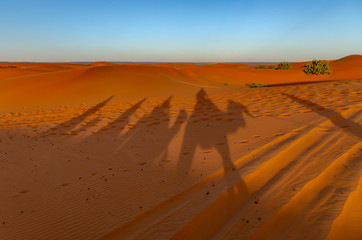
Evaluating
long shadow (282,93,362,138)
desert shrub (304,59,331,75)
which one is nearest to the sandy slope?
long shadow (282,93,362,138)

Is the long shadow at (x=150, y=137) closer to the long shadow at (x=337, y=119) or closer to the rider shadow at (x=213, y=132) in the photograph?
the rider shadow at (x=213, y=132)

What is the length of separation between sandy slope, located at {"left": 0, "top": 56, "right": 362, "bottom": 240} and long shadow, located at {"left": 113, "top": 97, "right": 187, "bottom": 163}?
28 mm

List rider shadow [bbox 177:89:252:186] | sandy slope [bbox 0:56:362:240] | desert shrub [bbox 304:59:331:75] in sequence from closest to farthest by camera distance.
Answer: sandy slope [bbox 0:56:362:240], rider shadow [bbox 177:89:252:186], desert shrub [bbox 304:59:331:75]

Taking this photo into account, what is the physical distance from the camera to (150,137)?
579 cm

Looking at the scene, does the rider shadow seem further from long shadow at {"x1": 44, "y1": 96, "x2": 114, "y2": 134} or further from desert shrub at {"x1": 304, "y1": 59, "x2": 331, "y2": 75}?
desert shrub at {"x1": 304, "y1": 59, "x2": 331, "y2": 75}

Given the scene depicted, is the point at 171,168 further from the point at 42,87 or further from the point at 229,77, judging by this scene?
the point at 229,77

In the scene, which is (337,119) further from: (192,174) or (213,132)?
(192,174)

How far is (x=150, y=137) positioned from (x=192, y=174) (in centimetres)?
232

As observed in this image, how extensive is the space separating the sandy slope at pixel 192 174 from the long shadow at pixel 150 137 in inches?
1.1

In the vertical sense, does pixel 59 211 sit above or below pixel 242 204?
below

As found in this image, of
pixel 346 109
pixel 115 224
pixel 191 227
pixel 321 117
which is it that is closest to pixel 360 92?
pixel 346 109

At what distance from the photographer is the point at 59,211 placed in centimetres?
301

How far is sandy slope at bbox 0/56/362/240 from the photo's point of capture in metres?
2.52

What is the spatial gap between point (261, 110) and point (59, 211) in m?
6.05
